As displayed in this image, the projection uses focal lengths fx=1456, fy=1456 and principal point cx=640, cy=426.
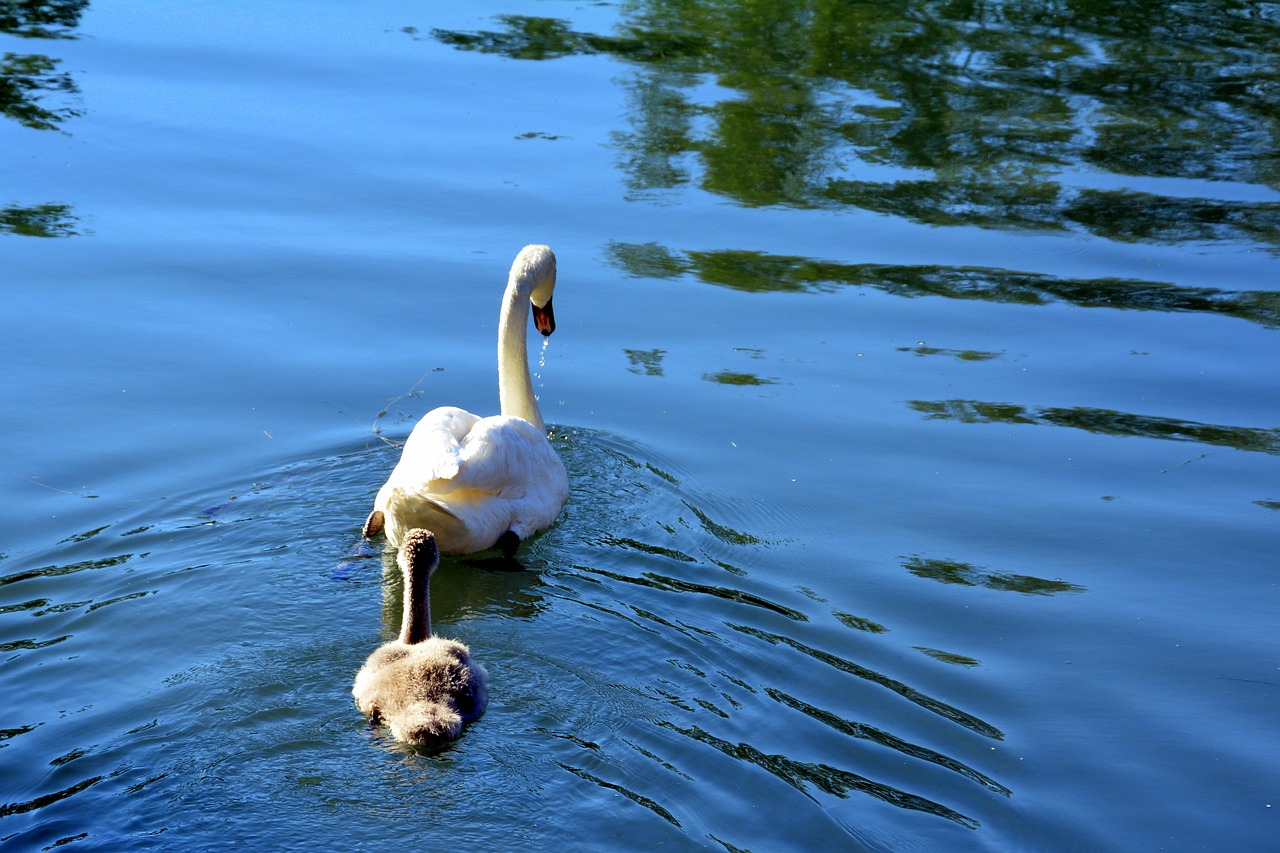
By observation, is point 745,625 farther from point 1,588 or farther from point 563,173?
point 563,173

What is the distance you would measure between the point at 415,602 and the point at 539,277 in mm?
3099

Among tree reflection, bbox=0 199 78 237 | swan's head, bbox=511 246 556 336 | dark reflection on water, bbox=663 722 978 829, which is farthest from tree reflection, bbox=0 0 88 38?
dark reflection on water, bbox=663 722 978 829

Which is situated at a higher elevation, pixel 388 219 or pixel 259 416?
pixel 388 219

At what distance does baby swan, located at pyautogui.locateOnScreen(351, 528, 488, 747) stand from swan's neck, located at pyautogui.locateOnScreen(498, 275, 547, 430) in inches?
91.1

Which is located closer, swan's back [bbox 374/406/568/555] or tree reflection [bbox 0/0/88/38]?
swan's back [bbox 374/406/568/555]

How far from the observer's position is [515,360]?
870 cm

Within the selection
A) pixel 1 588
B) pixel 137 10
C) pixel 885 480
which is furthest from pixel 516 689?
pixel 137 10

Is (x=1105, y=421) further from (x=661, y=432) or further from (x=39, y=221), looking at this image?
(x=39, y=221)

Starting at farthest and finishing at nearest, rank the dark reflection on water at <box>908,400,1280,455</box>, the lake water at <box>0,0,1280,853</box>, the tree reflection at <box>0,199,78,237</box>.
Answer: the tree reflection at <box>0,199,78,237</box> → the dark reflection on water at <box>908,400,1280,455</box> → the lake water at <box>0,0,1280,853</box>

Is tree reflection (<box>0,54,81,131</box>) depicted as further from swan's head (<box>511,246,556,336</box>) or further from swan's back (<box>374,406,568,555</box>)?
swan's back (<box>374,406,568,555</box>)

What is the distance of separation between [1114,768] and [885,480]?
8.82 ft

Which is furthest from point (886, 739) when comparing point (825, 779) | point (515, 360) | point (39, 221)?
point (39, 221)

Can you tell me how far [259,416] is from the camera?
863cm

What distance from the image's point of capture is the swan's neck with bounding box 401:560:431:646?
6309 mm
